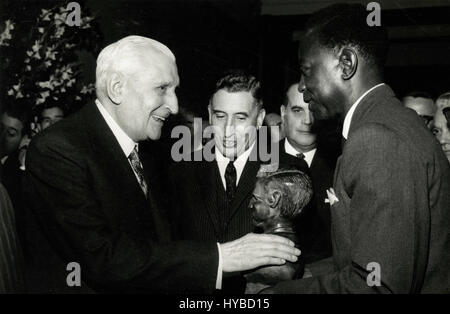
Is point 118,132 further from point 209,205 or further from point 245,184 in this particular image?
point 245,184

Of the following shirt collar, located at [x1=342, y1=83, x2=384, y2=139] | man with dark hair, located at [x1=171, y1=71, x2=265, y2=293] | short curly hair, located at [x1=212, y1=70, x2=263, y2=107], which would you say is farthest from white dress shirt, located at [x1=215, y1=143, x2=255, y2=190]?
shirt collar, located at [x1=342, y1=83, x2=384, y2=139]

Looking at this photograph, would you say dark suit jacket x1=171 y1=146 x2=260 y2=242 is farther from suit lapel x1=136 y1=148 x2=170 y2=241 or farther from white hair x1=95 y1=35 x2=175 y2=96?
white hair x1=95 y1=35 x2=175 y2=96

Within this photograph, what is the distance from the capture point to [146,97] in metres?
2.25

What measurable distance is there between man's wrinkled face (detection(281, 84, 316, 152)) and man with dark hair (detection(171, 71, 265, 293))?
59 centimetres

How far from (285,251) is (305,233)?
Answer: 0.75 m

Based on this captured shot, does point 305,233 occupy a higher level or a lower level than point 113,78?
lower

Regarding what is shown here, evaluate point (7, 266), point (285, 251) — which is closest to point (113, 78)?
point (7, 266)

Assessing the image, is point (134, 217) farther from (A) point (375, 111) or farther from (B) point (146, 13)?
(B) point (146, 13)

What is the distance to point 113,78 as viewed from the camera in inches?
86.3

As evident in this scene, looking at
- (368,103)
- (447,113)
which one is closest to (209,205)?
(368,103)

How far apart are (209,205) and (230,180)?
205mm

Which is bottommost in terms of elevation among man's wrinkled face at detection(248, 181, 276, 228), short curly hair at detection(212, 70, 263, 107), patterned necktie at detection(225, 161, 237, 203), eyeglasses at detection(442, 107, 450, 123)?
man's wrinkled face at detection(248, 181, 276, 228)

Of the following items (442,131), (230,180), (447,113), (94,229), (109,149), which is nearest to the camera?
(94,229)

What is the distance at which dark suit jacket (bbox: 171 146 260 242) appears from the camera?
2.63m
